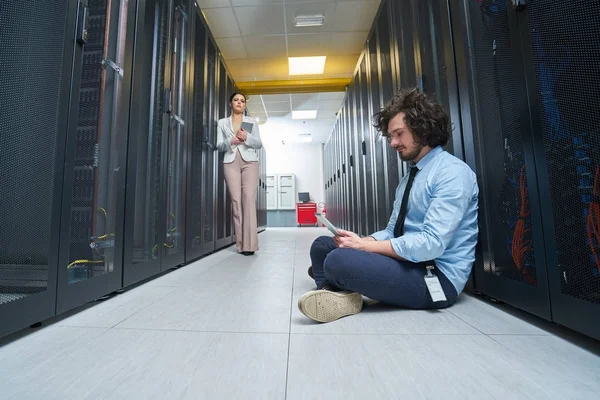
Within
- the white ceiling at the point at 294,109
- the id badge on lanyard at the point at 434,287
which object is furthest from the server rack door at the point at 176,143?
the white ceiling at the point at 294,109

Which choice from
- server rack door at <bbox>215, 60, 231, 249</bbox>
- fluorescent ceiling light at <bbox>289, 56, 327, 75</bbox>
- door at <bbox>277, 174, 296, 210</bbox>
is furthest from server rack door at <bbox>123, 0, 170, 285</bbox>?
door at <bbox>277, 174, 296, 210</bbox>

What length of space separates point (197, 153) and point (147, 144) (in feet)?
2.95

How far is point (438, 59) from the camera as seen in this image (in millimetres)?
1721

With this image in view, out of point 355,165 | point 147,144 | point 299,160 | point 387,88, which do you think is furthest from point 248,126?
point 299,160

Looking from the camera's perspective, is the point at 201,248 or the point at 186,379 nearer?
the point at 186,379

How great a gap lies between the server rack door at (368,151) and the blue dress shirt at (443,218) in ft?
6.49

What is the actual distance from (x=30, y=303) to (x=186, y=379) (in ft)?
2.36

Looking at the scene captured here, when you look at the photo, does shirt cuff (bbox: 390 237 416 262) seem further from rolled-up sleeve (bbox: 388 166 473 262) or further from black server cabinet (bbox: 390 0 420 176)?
black server cabinet (bbox: 390 0 420 176)

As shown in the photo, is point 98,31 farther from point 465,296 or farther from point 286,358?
point 465,296

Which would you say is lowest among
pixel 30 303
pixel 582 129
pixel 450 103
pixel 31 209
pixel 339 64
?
pixel 30 303

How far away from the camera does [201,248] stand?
279 cm

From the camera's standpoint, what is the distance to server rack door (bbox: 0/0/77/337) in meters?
0.91

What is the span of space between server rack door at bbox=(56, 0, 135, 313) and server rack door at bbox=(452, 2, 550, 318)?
1781 mm

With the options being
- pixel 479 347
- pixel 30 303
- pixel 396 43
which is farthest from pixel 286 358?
pixel 396 43
